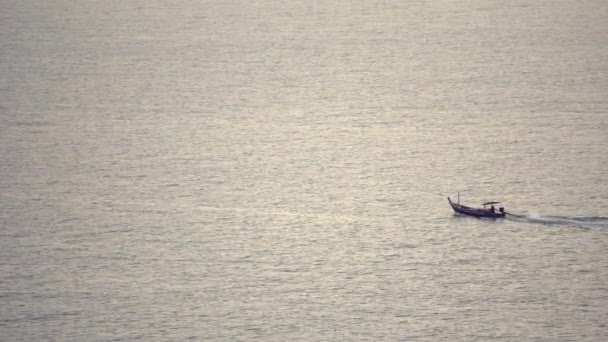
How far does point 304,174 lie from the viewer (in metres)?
27.0

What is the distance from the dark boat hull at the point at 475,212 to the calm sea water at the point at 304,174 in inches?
7.6

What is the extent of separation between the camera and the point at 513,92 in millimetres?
30297

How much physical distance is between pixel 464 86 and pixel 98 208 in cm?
892

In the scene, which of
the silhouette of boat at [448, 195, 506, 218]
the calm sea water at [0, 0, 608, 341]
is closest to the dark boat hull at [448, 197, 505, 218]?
the silhouette of boat at [448, 195, 506, 218]

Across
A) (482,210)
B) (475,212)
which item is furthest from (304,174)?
(482,210)

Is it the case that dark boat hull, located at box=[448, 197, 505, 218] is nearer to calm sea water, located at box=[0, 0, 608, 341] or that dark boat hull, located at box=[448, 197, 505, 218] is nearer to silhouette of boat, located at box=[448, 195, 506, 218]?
silhouette of boat, located at box=[448, 195, 506, 218]

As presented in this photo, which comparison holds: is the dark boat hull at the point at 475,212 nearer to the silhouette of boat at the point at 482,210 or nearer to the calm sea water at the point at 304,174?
the silhouette of boat at the point at 482,210

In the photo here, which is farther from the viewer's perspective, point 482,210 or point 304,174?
point 304,174

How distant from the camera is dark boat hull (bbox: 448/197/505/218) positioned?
24.7 metres

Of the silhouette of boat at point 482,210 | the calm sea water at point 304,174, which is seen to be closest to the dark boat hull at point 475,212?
the silhouette of boat at point 482,210

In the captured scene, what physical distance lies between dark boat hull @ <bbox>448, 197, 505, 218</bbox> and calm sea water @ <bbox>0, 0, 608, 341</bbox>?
194 millimetres

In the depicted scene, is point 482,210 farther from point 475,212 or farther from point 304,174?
point 304,174

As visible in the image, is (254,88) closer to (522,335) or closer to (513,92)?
(513,92)

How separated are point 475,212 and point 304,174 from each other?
141 inches
